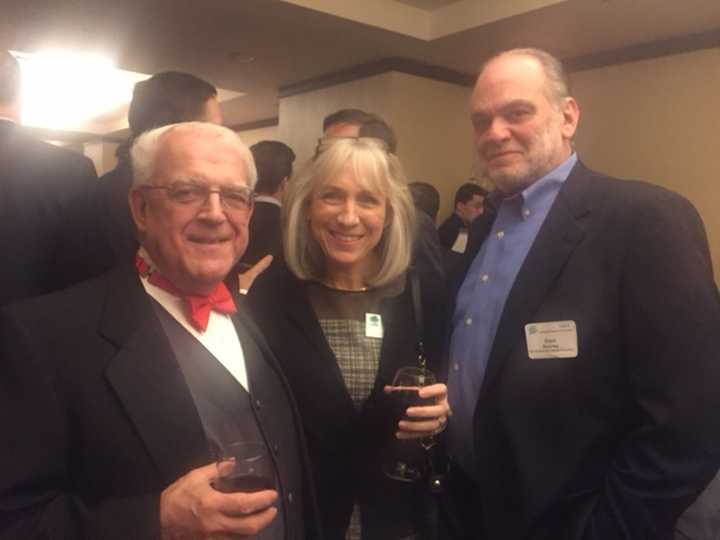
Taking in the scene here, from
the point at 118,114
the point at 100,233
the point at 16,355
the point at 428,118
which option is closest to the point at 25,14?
the point at 428,118

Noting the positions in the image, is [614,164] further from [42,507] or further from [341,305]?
[42,507]

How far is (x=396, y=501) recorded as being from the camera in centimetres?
179

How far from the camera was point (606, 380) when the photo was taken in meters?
1.50

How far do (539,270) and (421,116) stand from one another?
194 inches

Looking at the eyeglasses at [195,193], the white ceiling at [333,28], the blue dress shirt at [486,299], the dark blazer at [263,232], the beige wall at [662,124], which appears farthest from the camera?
the beige wall at [662,124]

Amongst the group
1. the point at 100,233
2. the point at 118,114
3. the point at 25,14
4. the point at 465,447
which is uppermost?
the point at 118,114

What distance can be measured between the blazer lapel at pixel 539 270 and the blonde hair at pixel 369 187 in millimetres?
468

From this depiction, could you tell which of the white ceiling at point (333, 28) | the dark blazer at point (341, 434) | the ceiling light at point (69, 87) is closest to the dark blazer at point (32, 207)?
the dark blazer at point (341, 434)

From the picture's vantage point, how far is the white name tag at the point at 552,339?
1.51 metres

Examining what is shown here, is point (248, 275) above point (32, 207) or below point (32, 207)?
below

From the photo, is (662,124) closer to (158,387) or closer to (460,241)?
(460,241)

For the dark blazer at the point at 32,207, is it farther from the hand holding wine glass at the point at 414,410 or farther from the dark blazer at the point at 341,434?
the hand holding wine glass at the point at 414,410

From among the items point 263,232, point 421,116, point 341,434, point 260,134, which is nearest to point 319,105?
point 421,116

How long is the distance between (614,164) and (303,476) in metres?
5.08
